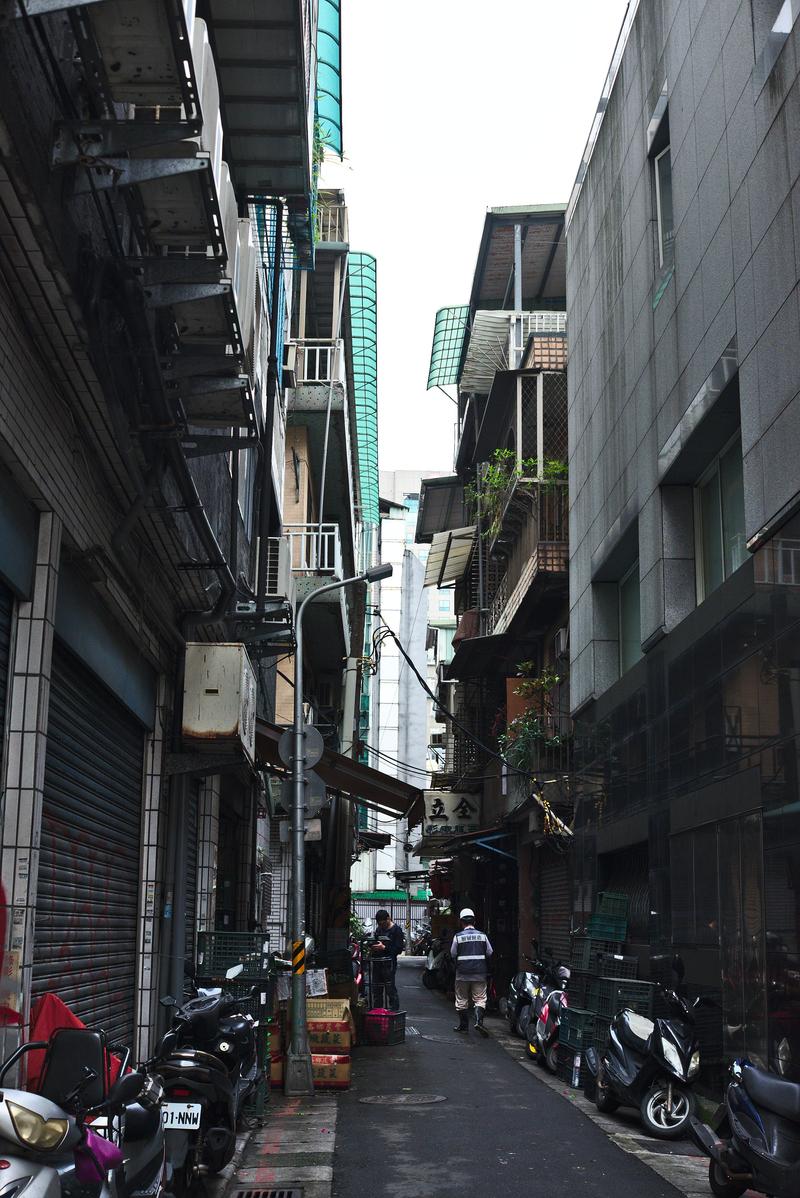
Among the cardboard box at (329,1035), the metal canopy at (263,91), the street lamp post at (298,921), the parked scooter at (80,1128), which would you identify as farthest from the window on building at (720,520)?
the parked scooter at (80,1128)

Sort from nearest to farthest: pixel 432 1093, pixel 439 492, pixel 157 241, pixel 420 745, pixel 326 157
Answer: pixel 157 241 → pixel 432 1093 → pixel 326 157 → pixel 439 492 → pixel 420 745

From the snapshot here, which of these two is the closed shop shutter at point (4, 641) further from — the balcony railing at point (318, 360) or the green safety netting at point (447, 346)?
the green safety netting at point (447, 346)

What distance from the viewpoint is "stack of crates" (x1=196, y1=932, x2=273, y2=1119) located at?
1116 centimetres

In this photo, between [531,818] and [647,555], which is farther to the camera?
[531,818]

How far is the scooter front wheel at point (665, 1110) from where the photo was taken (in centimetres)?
1013

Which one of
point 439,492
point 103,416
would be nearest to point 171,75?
point 103,416

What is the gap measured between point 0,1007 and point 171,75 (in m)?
5.01

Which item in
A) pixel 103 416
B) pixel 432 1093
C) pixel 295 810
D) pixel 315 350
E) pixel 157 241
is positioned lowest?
pixel 432 1093

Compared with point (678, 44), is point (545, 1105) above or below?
below

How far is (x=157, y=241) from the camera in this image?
7516 millimetres

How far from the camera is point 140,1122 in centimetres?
602

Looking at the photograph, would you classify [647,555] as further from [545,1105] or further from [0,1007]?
[0,1007]

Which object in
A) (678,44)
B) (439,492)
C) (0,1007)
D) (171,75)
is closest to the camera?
(171,75)

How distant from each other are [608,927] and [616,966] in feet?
7.68
